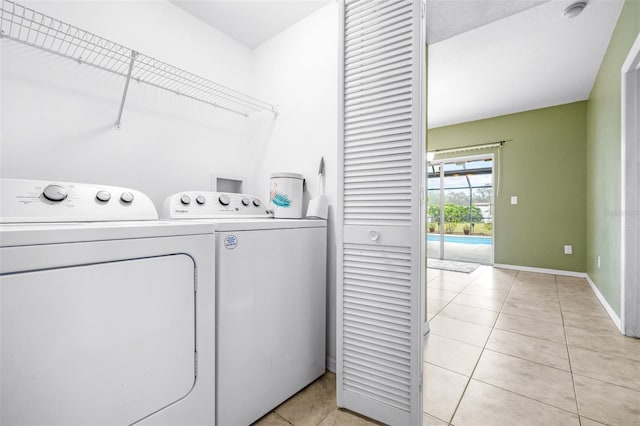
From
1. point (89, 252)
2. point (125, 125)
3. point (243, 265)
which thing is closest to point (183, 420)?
point (243, 265)

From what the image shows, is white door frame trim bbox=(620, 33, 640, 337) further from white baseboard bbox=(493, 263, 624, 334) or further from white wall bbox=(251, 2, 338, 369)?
white wall bbox=(251, 2, 338, 369)

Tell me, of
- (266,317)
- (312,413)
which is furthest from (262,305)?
(312,413)

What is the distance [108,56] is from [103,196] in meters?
0.75

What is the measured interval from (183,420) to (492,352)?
1929mm

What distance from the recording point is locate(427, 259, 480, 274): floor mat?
4402mm

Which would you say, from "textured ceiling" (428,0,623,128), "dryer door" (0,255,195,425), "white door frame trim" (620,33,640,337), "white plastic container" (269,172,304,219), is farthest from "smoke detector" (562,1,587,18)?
"dryer door" (0,255,195,425)

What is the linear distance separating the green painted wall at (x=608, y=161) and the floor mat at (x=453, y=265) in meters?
1.43

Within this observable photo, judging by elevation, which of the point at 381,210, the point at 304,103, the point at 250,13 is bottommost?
the point at 381,210

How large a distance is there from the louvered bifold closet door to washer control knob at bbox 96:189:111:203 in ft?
3.51

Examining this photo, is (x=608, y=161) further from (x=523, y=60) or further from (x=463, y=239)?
(x=463, y=239)

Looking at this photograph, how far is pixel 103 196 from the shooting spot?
1203mm

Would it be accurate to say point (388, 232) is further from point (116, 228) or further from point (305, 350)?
point (116, 228)

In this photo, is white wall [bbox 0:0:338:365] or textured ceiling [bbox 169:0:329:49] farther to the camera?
textured ceiling [bbox 169:0:329:49]

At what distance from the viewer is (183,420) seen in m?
0.96
